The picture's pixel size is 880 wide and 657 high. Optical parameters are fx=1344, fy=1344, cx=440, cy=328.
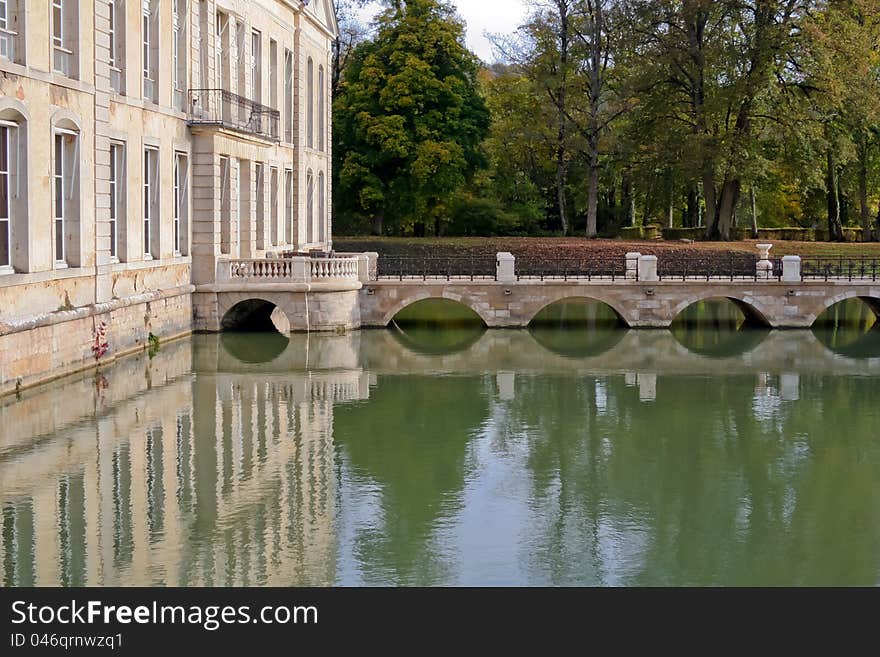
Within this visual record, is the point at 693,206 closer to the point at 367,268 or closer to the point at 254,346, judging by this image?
the point at 367,268

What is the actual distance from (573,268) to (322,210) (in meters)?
10.1

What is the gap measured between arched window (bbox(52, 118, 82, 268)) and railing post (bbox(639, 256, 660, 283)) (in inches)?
716

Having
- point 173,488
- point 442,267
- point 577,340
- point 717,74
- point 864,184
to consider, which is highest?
point 717,74

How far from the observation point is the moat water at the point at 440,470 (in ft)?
49.3

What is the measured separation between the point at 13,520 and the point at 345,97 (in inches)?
1784

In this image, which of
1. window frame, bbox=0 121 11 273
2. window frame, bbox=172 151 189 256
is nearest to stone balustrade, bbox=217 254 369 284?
window frame, bbox=172 151 189 256

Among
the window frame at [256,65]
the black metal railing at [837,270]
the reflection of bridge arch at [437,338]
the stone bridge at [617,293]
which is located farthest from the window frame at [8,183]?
the black metal railing at [837,270]

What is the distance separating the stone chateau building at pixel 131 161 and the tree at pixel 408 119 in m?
13.2

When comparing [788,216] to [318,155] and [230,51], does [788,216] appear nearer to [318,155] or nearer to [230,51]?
[318,155]

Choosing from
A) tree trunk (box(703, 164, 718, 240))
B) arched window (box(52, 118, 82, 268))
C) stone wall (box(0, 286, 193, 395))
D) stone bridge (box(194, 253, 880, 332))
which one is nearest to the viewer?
stone wall (box(0, 286, 193, 395))

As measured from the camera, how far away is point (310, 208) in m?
48.1

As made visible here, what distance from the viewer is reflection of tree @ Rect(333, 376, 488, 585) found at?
1523 centimetres

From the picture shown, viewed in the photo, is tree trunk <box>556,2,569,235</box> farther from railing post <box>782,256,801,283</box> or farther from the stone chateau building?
railing post <box>782,256,801,283</box>

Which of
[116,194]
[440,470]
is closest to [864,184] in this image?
[116,194]
